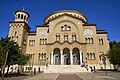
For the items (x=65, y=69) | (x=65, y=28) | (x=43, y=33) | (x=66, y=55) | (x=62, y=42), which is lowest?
(x=65, y=69)

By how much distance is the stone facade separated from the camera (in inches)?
1503

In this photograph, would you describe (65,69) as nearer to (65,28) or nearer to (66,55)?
(66,55)

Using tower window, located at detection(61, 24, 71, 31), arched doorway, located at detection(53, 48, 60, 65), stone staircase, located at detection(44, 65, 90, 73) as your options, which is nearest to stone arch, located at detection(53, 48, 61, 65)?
arched doorway, located at detection(53, 48, 60, 65)

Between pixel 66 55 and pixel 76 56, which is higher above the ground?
pixel 66 55

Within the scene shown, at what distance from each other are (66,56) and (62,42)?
4607 millimetres

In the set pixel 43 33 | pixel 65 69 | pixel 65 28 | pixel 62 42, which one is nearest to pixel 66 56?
pixel 62 42

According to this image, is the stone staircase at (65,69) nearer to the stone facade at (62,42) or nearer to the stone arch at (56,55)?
the stone facade at (62,42)

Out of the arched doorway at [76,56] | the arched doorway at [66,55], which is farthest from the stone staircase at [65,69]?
the arched doorway at [66,55]

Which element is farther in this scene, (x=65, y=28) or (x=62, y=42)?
(x=65, y=28)

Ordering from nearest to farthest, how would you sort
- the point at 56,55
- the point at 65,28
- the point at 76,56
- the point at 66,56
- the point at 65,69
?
1. the point at 65,69
2. the point at 76,56
3. the point at 66,56
4. the point at 56,55
5. the point at 65,28

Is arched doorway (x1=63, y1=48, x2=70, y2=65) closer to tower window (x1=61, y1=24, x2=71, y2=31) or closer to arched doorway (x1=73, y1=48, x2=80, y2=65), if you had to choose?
arched doorway (x1=73, y1=48, x2=80, y2=65)

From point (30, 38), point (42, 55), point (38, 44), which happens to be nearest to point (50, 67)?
point (42, 55)

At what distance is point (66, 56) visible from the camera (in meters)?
39.4

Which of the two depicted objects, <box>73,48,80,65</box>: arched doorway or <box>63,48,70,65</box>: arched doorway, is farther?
<box>63,48,70,65</box>: arched doorway
